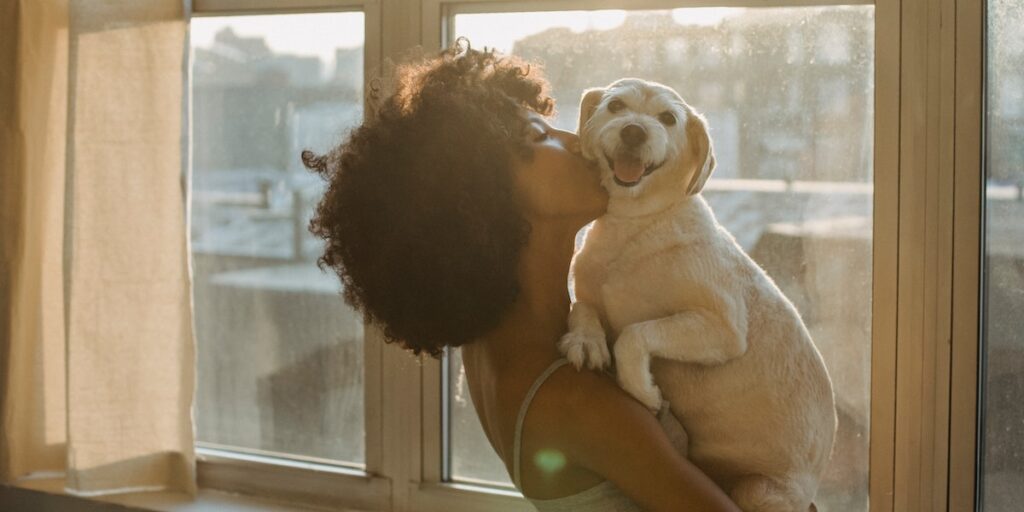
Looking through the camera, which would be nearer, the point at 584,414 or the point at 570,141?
the point at 584,414

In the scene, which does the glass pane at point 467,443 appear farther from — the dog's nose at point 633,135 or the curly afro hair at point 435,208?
the dog's nose at point 633,135

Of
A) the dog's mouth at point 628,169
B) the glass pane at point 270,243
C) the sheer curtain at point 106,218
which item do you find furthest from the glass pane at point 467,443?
the dog's mouth at point 628,169

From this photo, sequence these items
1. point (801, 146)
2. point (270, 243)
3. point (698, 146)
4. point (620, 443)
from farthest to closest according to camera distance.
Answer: point (270, 243) < point (801, 146) < point (698, 146) < point (620, 443)

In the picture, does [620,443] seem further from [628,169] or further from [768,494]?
[628,169]

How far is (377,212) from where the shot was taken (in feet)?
3.87

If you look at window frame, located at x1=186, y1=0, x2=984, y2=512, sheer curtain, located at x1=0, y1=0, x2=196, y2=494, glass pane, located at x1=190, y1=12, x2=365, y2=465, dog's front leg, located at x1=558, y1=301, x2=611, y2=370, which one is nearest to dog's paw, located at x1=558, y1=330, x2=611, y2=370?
dog's front leg, located at x1=558, y1=301, x2=611, y2=370

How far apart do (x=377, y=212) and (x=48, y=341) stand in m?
1.27

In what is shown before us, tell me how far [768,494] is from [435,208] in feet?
1.66

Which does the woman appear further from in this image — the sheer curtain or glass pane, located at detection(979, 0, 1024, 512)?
the sheer curtain

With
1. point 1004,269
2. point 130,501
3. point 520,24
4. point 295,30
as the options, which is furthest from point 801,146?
point 130,501

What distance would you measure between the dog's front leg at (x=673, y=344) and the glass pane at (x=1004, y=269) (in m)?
0.65

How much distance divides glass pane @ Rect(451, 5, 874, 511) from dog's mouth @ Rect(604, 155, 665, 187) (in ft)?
2.02

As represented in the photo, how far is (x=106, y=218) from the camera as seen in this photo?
77.7 inches

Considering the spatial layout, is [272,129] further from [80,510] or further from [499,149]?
[499,149]
